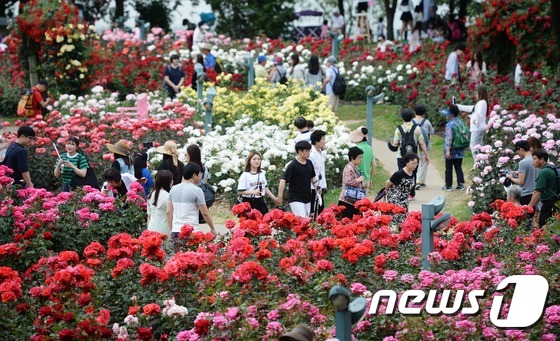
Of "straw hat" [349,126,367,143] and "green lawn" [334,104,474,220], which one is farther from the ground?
"straw hat" [349,126,367,143]

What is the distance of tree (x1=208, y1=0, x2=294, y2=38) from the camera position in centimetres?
3331

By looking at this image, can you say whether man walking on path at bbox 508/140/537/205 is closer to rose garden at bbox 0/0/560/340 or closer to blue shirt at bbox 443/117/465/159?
rose garden at bbox 0/0/560/340

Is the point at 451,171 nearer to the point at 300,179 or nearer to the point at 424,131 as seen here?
the point at 424,131

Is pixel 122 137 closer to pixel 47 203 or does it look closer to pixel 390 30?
pixel 47 203

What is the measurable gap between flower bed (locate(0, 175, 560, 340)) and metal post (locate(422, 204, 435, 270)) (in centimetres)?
9

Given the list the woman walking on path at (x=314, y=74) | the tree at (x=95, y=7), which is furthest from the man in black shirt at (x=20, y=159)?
the tree at (x=95, y=7)

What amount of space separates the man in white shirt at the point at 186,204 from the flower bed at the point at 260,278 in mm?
530

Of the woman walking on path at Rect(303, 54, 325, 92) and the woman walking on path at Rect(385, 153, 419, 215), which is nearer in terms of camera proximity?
the woman walking on path at Rect(385, 153, 419, 215)

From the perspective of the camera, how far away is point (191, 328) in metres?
7.80

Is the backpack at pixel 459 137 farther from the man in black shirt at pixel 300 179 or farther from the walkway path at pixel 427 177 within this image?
the man in black shirt at pixel 300 179

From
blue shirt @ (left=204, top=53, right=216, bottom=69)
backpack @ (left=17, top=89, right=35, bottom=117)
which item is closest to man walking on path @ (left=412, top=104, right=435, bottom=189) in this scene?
backpack @ (left=17, top=89, right=35, bottom=117)

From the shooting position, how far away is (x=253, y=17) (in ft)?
111

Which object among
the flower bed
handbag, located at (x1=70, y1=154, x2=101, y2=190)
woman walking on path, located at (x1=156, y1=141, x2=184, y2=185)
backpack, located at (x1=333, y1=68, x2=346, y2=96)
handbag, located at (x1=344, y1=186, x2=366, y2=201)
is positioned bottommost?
backpack, located at (x1=333, y1=68, x2=346, y2=96)

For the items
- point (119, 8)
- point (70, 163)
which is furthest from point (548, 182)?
point (119, 8)
